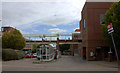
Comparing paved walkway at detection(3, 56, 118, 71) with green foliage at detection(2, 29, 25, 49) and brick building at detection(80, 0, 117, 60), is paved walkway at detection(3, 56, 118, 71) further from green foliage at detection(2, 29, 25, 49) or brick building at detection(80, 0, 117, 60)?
green foliage at detection(2, 29, 25, 49)

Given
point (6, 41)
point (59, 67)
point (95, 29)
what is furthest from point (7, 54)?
point (95, 29)

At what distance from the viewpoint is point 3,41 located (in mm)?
29156

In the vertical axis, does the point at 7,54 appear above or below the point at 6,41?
below

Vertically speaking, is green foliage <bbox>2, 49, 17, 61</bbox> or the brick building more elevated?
the brick building

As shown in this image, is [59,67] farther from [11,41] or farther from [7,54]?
[11,41]

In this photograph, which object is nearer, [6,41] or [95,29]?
Answer: [95,29]

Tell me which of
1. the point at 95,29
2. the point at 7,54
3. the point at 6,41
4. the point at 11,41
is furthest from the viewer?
the point at 11,41

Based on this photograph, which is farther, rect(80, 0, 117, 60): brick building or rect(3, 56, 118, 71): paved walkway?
rect(80, 0, 117, 60): brick building

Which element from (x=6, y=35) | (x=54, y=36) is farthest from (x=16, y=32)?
(x=54, y=36)

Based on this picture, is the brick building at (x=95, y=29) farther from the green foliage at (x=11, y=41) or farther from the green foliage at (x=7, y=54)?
the green foliage at (x=11, y=41)

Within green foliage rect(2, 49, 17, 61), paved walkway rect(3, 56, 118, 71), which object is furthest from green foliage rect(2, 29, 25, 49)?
paved walkway rect(3, 56, 118, 71)

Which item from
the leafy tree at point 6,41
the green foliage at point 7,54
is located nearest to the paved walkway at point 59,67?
the green foliage at point 7,54

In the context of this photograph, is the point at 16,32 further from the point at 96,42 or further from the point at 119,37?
the point at 119,37

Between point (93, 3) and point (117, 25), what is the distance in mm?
10279
